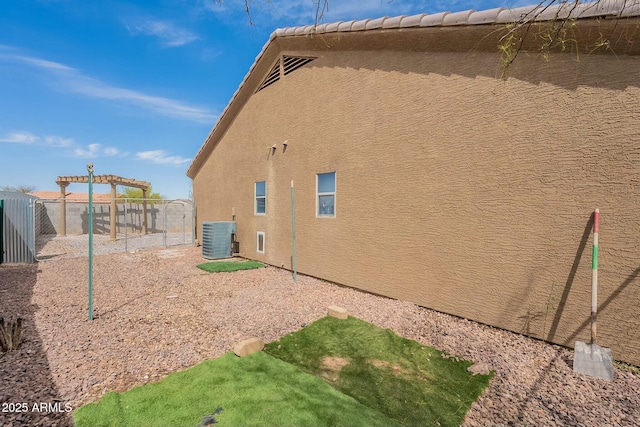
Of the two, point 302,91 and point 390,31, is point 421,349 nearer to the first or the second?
point 390,31

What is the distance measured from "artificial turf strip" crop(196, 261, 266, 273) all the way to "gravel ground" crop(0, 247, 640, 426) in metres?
0.97

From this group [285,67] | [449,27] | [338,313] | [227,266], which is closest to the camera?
[449,27]

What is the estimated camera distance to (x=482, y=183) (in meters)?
4.65

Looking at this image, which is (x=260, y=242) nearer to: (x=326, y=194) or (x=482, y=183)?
(x=326, y=194)

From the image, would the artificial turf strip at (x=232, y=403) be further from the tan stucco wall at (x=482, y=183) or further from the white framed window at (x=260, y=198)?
the white framed window at (x=260, y=198)

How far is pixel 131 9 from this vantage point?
580 centimetres

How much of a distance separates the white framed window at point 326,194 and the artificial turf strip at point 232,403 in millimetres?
4443

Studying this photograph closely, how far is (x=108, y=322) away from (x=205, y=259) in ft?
20.4

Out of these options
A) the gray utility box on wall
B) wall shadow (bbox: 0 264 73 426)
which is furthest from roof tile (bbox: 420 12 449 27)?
the gray utility box on wall

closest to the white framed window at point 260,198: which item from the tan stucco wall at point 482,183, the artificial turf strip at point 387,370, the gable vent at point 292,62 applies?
the tan stucco wall at point 482,183

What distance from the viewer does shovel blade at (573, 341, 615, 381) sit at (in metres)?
3.30

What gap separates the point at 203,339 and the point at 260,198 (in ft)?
20.7

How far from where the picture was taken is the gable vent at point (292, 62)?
26.1 feet

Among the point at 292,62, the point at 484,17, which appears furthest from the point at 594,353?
the point at 292,62
